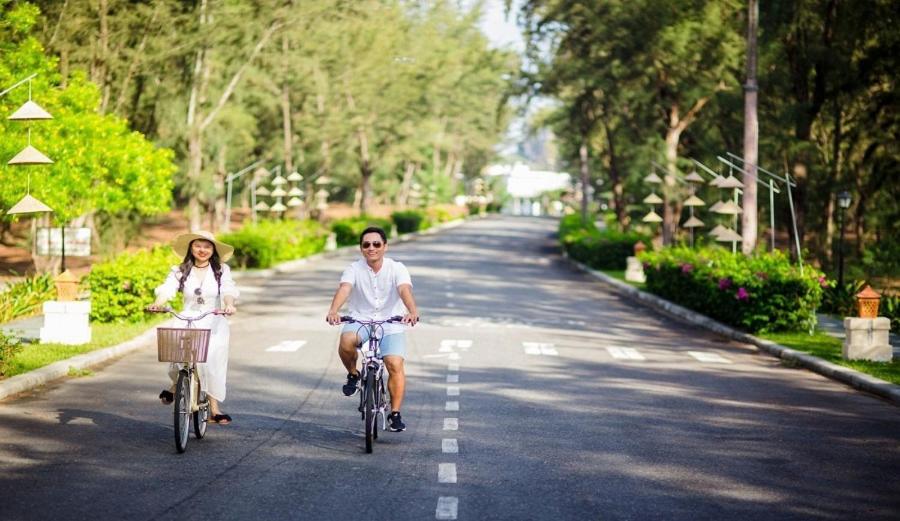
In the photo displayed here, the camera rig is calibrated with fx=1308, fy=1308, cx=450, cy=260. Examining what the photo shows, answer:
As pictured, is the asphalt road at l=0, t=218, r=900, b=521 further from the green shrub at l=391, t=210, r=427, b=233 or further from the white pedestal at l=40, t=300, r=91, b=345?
the green shrub at l=391, t=210, r=427, b=233

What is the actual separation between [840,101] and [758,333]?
22.3 meters

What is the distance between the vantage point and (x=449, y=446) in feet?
36.7

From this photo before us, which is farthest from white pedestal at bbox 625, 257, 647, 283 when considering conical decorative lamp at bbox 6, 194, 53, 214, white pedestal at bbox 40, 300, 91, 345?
white pedestal at bbox 40, 300, 91, 345

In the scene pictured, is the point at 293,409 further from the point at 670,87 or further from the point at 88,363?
the point at 670,87

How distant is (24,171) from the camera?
25812mm

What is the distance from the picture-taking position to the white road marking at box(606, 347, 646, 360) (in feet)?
65.2

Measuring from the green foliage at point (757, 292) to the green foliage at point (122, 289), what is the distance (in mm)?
10400

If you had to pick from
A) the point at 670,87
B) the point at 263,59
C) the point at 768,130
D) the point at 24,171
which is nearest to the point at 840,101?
the point at 768,130

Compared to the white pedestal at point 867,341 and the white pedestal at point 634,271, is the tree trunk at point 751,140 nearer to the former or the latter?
the white pedestal at point 867,341

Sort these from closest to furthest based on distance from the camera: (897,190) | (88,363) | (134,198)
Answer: (88,363), (134,198), (897,190)

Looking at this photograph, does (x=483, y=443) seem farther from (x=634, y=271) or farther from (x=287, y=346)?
(x=634, y=271)

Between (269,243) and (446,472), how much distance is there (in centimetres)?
3688

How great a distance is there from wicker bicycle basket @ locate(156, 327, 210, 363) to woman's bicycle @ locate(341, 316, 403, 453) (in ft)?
3.98

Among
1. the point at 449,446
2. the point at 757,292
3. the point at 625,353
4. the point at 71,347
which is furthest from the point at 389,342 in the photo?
the point at 757,292
